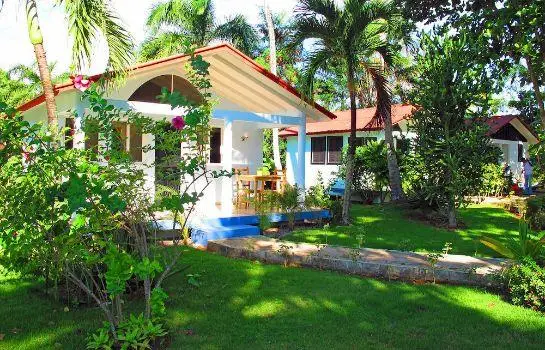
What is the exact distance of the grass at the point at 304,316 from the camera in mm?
4488

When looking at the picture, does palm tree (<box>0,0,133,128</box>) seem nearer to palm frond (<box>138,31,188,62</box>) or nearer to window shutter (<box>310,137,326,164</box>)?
window shutter (<box>310,137,326,164</box>)

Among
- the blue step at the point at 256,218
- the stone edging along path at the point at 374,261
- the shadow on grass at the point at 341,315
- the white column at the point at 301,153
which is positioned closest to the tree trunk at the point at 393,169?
the white column at the point at 301,153

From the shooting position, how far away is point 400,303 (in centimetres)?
568

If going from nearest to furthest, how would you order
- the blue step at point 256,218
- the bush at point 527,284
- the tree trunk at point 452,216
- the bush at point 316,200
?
the bush at point 527,284 → the blue step at point 256,218 → the bush at point 316,200 → the tree trunk at point 452,216

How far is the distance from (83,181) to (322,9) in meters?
9.56

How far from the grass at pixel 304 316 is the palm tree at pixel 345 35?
6.36 meters

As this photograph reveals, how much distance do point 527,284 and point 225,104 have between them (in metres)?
9.35

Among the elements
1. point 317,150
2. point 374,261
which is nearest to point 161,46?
point 317,150

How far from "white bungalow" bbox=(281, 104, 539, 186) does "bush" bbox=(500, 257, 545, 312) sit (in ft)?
47.2

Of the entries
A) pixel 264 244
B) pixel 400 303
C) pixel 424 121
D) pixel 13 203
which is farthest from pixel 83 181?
pixel 424 121

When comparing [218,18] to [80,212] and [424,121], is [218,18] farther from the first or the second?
[80,212]

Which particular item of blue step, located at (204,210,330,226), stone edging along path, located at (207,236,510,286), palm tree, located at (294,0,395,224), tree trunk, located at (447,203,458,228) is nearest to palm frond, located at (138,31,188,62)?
palm tree, located at (294,0,395,224)

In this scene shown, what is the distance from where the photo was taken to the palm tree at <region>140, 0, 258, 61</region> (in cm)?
2578

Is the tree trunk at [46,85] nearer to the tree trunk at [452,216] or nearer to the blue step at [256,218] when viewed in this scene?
the blue step at [256,218]
